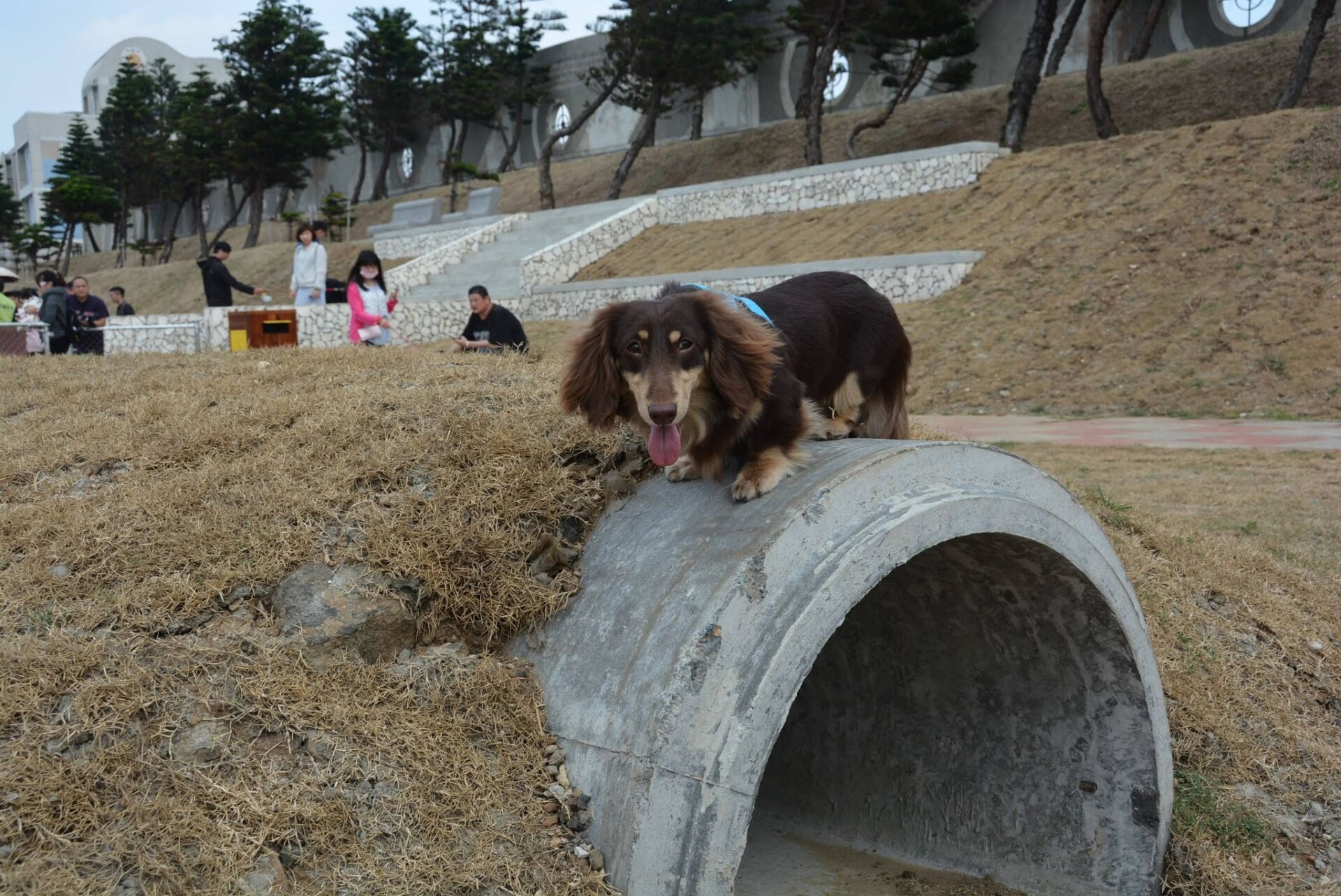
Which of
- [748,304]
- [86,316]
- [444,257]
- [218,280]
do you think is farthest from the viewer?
[444,257]

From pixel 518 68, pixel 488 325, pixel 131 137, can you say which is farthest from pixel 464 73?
pixel 488 325

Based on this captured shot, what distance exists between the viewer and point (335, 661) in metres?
4.07

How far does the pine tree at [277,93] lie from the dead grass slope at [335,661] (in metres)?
44.5

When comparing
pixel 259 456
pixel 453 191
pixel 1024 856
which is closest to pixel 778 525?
pixel 1024 856

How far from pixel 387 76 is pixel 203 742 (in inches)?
2143

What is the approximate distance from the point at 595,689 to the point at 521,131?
52.1 metres

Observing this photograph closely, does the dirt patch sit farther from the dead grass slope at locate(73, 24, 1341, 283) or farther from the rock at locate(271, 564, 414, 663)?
the dead grass slope at locate(73, 24, 1341, 283)

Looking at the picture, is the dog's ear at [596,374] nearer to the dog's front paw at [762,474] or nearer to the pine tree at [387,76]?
the dog's front paw at [762,474]

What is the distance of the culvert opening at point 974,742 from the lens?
15.3 ft

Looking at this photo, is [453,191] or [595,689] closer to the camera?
[595,689]

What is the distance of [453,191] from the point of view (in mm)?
44938

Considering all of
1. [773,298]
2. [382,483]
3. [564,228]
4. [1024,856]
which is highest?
[564,228]

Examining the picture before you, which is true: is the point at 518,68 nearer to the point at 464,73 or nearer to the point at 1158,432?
the point at 464,73

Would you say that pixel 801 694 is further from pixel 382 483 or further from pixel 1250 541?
pixel 1250 541
